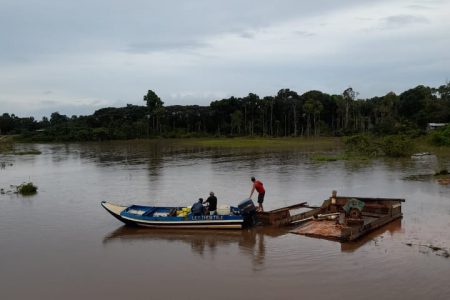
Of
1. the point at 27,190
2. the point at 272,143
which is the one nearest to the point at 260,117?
the point at 272,143

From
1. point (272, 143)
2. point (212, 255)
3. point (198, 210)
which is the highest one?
point (272, 143)

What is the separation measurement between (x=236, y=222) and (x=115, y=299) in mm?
6353

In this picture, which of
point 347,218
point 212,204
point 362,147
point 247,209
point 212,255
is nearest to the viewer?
point 212,255

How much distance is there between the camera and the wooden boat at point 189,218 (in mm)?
17109

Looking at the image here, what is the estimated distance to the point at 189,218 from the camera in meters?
17.3

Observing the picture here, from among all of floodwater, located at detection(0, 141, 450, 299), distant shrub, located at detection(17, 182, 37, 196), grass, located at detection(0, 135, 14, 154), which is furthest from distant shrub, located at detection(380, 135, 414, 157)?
grass, located at detection(0, 135, 14, 154)

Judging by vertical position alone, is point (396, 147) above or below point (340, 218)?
above

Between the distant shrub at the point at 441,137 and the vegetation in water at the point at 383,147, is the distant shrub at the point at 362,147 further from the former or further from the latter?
the distant shrub at the point at 441,137

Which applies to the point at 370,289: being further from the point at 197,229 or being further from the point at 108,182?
the point at 108,182

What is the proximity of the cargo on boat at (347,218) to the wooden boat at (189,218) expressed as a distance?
69.3 inches

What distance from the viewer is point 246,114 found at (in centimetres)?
10144

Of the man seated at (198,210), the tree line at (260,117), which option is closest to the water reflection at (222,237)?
the man seated at (198,210)

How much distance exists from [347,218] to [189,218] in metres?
5.52

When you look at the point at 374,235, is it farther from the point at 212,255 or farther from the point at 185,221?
the point at 185,221
